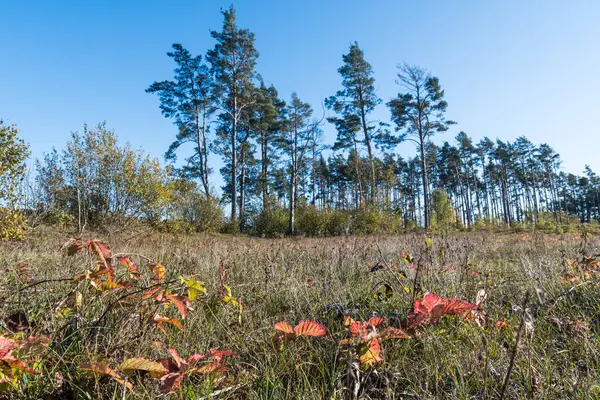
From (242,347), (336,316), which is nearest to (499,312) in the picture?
(336,316)

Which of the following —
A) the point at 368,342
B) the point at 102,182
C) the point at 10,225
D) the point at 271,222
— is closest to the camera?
the point at 368,342

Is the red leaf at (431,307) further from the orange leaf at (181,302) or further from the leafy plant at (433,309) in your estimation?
the orange leaf at (181,302)

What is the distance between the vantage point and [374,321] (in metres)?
1.40

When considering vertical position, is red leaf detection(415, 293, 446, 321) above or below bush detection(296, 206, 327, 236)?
below

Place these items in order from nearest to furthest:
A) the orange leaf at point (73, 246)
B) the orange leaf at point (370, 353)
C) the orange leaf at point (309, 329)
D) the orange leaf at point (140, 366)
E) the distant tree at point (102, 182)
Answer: the orange leaf at point (140, 366) < the orange leaf at point (370, 353) < the orange leaf at point (309, 329) < the orange leaf at point (73, 246) < the distant tree at point (102, 182)

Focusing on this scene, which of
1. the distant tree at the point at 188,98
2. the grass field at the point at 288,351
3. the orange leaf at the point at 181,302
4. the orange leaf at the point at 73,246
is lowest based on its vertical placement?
the grass field at the point at 288,351

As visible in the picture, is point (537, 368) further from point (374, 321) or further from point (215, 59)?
point (215, 59)

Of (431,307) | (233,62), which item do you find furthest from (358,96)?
(431,307)

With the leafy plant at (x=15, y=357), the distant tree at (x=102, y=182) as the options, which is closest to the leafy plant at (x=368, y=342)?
the leafy plant at (x=15, y=357)

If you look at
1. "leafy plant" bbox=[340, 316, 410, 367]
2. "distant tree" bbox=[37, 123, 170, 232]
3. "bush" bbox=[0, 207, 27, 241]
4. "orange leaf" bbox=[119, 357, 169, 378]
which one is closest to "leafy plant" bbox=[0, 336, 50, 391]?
"orange leaf" bbox=[119, 357, 169, 378]

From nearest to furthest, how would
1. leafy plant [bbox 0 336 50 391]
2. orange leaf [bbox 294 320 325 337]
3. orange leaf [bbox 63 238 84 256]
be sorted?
leafy plant [bbox 0 336 50 391] < orange leaf [bbox 294 320 325 337] < orange leaf [bbox 63 238 84 256]

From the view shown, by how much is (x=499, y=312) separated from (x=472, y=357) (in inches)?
36.7

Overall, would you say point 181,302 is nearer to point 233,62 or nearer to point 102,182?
point 102,182

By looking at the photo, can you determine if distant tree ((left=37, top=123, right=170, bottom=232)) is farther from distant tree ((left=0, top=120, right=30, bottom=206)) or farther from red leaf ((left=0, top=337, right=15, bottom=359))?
red leaf ((left=0, top=337, right=15, bottom=359))
